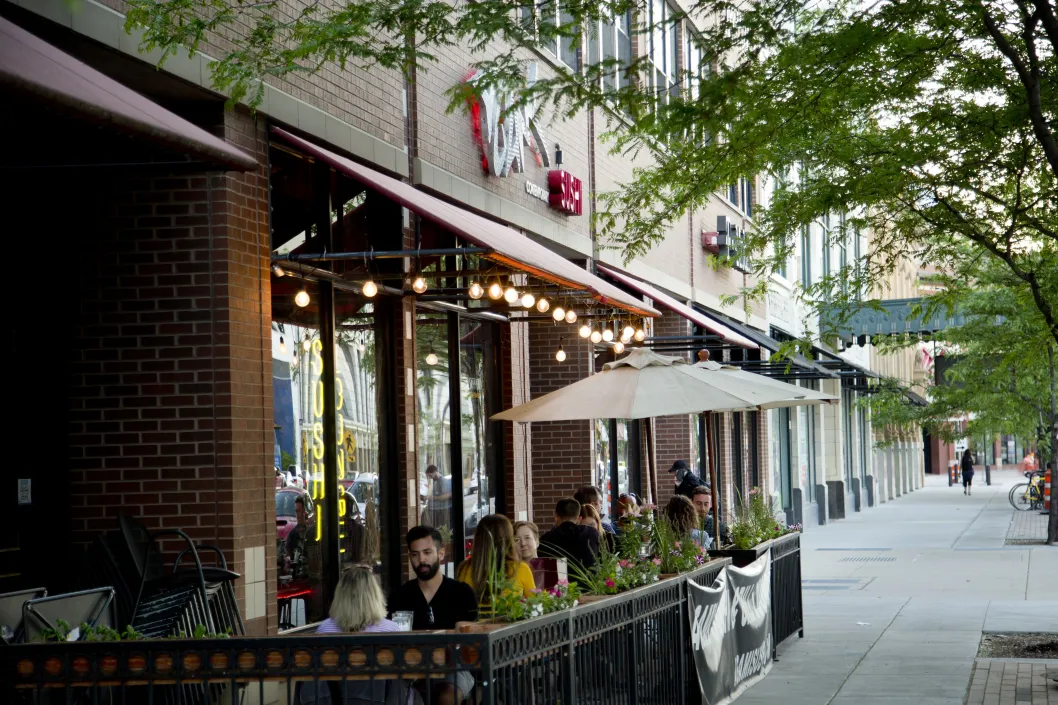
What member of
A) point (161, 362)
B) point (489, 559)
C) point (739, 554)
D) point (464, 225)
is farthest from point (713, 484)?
point (161, 362)

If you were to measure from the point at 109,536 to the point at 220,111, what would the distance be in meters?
2.84

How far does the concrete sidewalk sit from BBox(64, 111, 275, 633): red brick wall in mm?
4432

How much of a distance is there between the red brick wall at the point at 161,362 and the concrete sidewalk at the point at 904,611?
4432 millimetres

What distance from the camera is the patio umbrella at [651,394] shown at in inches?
439

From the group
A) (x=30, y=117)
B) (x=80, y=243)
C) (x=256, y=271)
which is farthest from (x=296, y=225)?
(x=30, y=117)

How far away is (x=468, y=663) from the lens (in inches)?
216

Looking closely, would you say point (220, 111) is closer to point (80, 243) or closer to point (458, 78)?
point (80, 243)

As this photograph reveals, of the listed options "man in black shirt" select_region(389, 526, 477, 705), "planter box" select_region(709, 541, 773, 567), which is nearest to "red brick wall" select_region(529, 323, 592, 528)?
"planter box" select_region(709, 541, 773, 567)

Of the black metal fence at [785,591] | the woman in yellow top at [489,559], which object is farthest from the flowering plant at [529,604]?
the black metal fence at [785,591]

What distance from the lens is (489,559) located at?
866 cm

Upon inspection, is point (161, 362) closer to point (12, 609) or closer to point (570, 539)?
point (12, 609)

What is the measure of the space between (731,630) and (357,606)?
179 inches

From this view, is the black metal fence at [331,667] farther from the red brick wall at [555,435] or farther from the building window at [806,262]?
the building window at [806,262]

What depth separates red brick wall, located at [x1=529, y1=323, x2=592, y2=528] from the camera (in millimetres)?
17641
